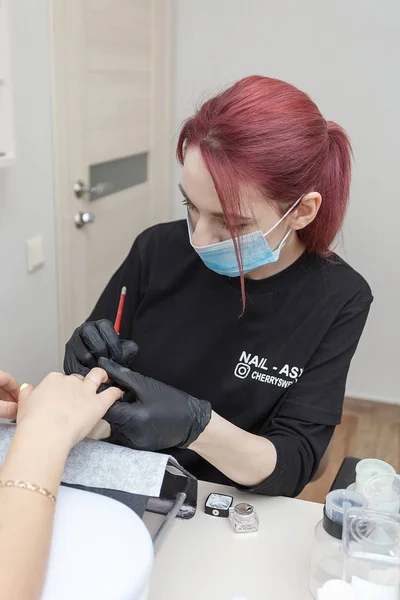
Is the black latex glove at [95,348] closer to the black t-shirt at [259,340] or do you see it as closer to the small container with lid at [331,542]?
the black t-shirt at [259,340]

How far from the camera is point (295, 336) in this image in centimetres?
117

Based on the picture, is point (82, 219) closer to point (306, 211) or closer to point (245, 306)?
point (245, 306)

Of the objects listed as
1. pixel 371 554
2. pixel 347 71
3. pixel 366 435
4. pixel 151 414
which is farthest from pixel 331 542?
pixel 347 71

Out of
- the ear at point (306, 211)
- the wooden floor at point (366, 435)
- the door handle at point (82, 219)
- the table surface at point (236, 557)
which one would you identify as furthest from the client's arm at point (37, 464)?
the wooden floor at point (366, 435)

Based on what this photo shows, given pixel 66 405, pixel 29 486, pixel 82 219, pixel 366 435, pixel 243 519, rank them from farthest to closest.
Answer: pixel 366 435 → pixel 82 219 → pixel 243 519 → pixel 66 405 → pixel 29 486

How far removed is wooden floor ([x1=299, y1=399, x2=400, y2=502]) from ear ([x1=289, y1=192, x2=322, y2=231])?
4.45 feet

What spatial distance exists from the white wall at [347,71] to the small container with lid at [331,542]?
1945 millimetres

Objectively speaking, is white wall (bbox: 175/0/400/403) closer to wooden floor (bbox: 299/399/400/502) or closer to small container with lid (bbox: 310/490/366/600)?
wooden floor (bbox: 299/399/400/502)

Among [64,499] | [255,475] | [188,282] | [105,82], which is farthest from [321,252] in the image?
[105,82]

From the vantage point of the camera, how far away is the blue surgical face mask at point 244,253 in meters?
1.07

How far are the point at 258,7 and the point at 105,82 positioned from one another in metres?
0.81

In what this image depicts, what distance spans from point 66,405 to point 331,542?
396mm

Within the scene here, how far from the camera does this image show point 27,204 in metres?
1.64

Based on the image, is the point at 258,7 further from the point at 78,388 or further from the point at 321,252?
the point at 78,388
